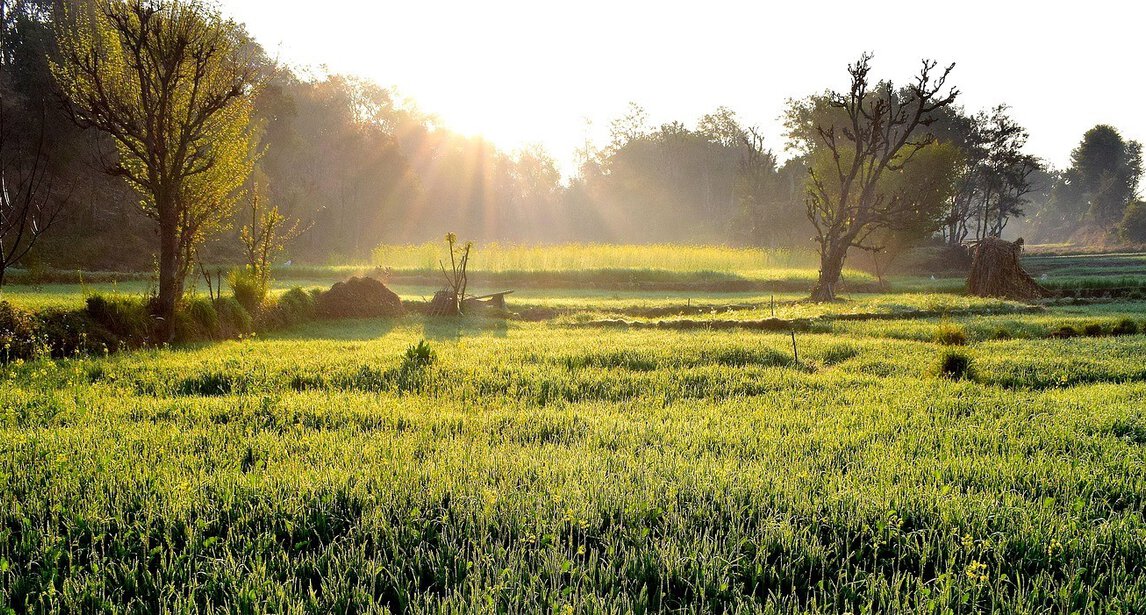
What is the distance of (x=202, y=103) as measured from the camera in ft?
37.7

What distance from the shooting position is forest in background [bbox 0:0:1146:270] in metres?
31.8

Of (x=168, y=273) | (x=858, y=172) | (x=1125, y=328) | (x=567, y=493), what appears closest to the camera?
(x=567, y=493)

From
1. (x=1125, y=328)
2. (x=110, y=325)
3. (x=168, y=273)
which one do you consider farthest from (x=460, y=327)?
(x=1125, y=328)

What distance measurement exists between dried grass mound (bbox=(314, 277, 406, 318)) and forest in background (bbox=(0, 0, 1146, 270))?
2.97 meters

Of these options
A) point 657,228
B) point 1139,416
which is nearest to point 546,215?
point 657,228

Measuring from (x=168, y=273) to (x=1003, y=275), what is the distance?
2313 centimetres

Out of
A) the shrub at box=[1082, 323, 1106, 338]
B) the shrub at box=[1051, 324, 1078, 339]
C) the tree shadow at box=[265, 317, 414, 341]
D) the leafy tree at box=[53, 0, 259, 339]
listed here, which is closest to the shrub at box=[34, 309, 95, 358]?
the leafy tree at box=[53, 0, 259, 339]

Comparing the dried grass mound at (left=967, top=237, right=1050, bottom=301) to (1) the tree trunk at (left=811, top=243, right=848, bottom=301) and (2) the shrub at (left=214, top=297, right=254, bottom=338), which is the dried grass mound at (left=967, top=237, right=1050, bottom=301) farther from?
(2) the shrub at (left=214, top=297, right=254, bottom=338)

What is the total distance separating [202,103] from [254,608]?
11038mm

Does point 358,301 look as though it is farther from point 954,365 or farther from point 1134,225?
point 1134,225

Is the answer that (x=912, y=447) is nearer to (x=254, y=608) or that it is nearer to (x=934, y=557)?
(x=934, y=557)

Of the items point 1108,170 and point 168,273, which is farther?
point 1108,170

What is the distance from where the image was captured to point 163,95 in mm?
10781

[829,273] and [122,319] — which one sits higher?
[829,273]
